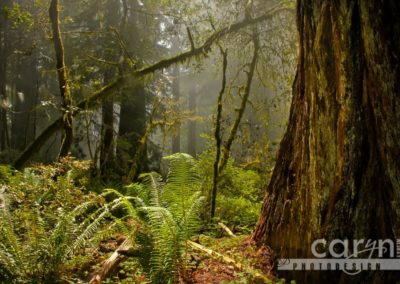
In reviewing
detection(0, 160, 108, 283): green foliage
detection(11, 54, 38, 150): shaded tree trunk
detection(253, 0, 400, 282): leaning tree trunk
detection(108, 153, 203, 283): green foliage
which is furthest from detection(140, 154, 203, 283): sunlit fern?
detection(11, 54, 38, 150): shaded tree trunk

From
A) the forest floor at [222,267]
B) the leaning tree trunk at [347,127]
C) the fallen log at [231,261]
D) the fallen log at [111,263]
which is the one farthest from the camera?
the fallen log at [111,263]

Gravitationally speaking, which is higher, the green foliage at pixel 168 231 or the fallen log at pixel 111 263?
the green foliage at pixel 168 231

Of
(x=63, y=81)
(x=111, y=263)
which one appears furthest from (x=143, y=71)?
(x=111, y=263)

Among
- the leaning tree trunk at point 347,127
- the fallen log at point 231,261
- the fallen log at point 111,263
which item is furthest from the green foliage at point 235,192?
the leaning tree trunk at point 347,127

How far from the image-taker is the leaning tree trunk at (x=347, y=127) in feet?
9.70

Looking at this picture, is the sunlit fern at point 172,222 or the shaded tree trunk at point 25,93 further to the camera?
the shaded tree trunk at point 25,93

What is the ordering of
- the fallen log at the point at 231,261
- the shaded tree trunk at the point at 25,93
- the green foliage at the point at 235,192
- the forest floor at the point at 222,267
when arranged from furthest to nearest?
the shaded tree trunk at the point at 25,93
the green foliage at the point at 235,192
the forest floor at the point at 222,267
the fallen log at the point at 231,261

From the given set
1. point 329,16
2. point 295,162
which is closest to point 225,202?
A: point 295,162

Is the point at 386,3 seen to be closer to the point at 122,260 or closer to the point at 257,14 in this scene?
the point at 122,260

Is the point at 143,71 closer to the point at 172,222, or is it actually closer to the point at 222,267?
the point at 172,222

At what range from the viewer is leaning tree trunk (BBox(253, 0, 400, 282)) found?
2955mm

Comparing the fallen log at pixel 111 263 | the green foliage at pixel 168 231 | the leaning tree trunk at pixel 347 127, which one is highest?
the leaning tree trunk at pixel 347 127

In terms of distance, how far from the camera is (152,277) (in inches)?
148

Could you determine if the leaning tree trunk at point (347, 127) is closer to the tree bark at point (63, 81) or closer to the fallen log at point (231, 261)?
the fallen log at point (231, 261)
